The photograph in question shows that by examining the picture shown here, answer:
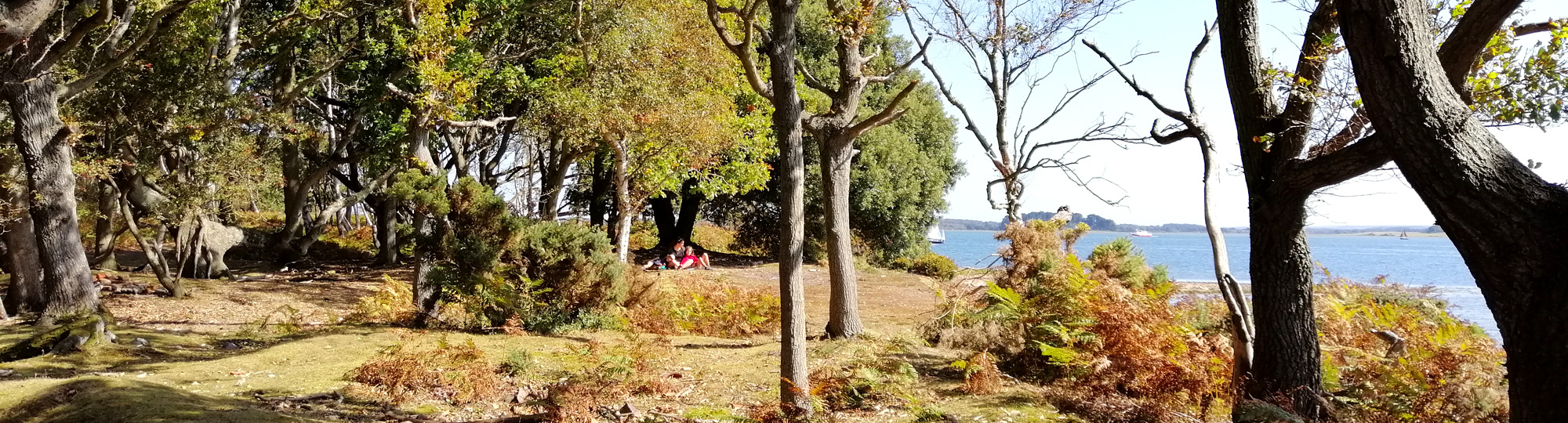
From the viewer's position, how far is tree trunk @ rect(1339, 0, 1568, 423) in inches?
142

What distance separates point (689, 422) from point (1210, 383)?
4259mm

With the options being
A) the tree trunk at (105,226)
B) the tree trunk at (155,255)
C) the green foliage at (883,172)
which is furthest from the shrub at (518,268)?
the green foliage at (883,172)

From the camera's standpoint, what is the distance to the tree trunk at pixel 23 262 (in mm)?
11008

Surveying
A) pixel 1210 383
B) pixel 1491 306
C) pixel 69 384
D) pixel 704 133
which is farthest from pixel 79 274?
pixel 1491 306

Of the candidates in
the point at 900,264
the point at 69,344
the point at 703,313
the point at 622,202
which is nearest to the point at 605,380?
the point at 69,344

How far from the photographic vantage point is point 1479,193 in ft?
12.3

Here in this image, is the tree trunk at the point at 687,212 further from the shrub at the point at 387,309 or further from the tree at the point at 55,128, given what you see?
the tree at the point at 55,128

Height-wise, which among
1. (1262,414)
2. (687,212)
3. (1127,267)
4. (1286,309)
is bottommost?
(1262,414)

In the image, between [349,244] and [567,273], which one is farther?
[349,244]

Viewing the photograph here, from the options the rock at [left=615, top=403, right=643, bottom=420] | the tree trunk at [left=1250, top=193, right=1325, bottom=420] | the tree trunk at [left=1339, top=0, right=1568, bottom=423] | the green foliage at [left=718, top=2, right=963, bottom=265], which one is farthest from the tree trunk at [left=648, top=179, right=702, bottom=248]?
the tree trunk at [left=1339, top=0, right=1568, bottom=423]

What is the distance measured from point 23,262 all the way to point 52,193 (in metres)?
1.27

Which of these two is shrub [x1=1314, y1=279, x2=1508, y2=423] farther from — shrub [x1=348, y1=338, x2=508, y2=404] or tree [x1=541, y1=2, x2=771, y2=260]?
tree [x1=541, y1=2, x2=771, y2=260]

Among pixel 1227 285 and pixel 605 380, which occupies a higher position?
pixel 1227 285

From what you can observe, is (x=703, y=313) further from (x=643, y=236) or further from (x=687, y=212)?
(x=643, y=236)
